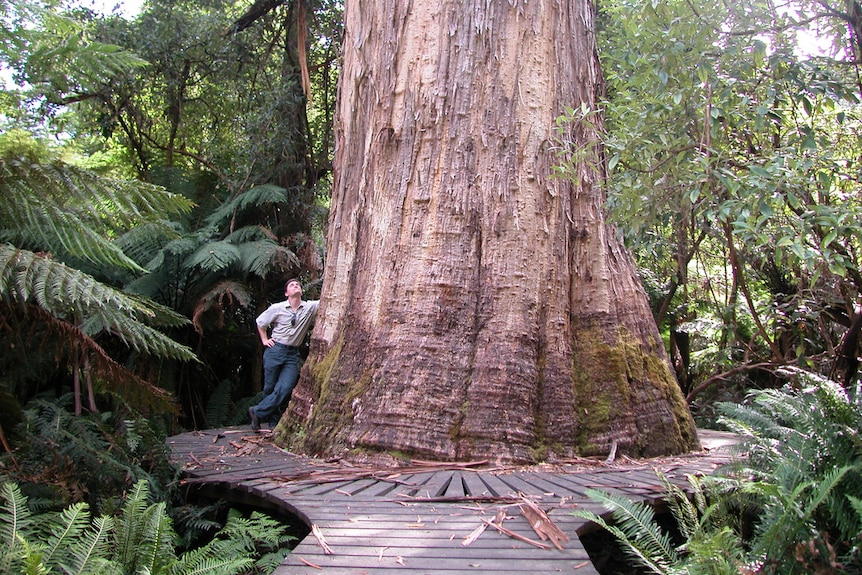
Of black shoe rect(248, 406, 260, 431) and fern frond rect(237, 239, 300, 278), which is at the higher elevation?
fern frond rect(237, 239, 300, 278)

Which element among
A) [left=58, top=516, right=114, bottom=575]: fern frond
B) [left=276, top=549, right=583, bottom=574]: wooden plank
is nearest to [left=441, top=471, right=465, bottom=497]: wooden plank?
[left=276, top=549, right=583, bottom=574]: wooden plank

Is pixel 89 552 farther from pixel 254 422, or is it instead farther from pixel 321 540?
pixel 254 422

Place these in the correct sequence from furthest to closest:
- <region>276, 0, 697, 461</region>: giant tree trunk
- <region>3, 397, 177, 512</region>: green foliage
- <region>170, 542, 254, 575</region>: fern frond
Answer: <region>276, 0, 697, 461</region>: giant tree trunk
<region>3, 397, 177, 512</region>: green foliage
<region>170, 542, 254, 575</region>: fern frond

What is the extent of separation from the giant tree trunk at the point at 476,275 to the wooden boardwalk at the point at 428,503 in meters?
0.28

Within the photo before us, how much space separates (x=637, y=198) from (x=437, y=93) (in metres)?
1.68

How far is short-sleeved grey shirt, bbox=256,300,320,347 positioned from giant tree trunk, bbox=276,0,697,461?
1275 millimetres

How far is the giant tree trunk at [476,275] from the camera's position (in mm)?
4465

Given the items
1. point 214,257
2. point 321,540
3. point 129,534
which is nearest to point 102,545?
point 129,534

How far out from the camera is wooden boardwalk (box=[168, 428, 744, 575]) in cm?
262

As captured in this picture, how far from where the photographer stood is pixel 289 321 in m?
6.56

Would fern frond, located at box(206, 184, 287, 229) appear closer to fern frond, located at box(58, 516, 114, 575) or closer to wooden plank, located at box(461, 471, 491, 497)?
wooden plank, located at box(461, 471, 491, 497)

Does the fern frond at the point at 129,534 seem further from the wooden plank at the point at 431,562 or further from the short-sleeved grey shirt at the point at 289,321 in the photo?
the short-sleeved grey shirt at the point at 289,321

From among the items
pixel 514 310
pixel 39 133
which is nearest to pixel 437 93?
pixel 514 310

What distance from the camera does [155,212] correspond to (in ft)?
11.0
